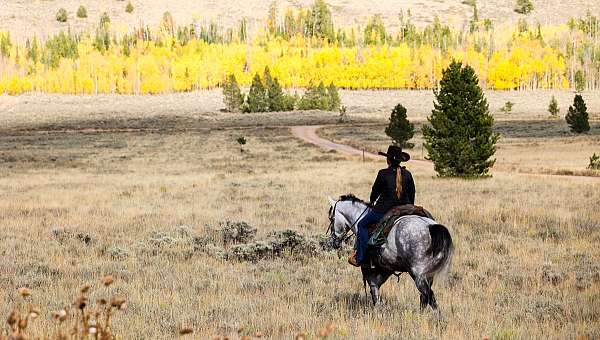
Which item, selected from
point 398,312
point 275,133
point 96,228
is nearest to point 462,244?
point 398,312

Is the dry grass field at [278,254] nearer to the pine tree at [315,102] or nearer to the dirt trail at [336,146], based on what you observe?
the dirt trail at [336,146]

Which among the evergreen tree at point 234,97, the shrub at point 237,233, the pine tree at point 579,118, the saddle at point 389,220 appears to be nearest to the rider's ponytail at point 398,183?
the saddle at point 389,220

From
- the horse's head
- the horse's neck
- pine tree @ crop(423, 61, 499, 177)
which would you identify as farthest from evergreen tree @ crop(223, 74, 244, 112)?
the horse's neck

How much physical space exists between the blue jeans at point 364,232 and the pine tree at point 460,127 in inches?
888

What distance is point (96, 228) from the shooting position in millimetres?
19141

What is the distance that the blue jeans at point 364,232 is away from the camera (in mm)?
9617

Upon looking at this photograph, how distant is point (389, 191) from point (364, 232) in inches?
27.7

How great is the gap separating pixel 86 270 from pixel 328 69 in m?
181

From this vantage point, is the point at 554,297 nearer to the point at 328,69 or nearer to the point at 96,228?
the point at 96,228

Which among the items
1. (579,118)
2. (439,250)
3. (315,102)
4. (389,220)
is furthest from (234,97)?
(439,250)

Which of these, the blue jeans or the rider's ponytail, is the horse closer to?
the blue jeans

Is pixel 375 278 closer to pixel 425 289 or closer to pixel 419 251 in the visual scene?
pixel 425 289

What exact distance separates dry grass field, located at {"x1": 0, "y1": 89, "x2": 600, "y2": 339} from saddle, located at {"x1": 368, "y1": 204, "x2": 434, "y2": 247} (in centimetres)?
111

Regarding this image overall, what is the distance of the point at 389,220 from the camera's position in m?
9.19
